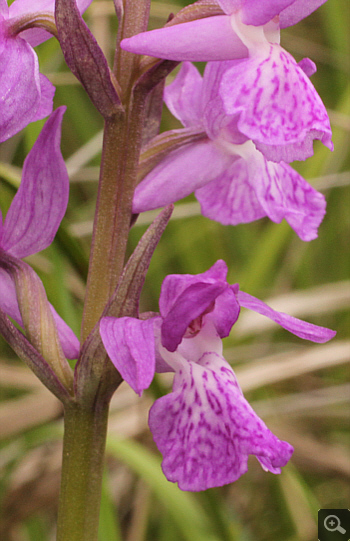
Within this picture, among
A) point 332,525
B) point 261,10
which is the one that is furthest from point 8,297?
point 332,525

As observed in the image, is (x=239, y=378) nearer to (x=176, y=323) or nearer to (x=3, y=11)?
(x=176, y=323)

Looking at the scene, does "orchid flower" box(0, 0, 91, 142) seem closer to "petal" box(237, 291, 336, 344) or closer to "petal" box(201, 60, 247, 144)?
"petal" box(201, 60, 247, 144)

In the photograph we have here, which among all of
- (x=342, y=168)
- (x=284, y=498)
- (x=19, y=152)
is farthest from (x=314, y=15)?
(x=284, y=498)

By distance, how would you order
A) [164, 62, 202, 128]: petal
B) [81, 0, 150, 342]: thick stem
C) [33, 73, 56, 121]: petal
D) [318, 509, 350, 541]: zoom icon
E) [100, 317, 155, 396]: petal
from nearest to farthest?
[100, 317, 155, 396]: petal → [81, 0, 150, 342]: thick stem → [33, 73, 56, 121]: petal → [164, 62, 202, 128]: petal → [318, 509, 350, 541]: zoom icon

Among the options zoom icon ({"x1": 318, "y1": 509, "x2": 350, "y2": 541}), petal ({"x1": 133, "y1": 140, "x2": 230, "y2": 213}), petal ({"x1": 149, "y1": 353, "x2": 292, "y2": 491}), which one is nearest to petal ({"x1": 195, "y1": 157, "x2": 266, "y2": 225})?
petal ({"x1": 133, "y1": 140, "x2": 230, "y2": 213})

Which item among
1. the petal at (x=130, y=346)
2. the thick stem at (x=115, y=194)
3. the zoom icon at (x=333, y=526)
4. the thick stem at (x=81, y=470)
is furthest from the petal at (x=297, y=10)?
the zoom icon at (x=333, y=526)

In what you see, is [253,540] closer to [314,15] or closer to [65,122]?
[65,122]
